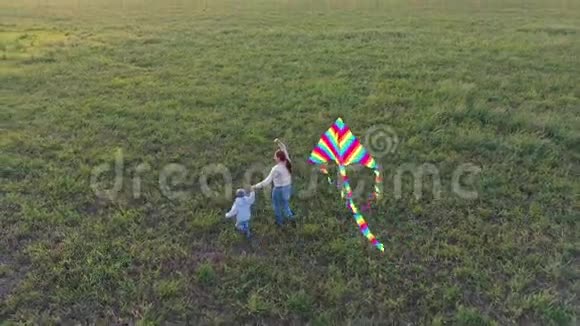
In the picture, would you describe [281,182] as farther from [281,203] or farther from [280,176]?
[281,203]

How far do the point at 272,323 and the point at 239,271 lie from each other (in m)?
0.74

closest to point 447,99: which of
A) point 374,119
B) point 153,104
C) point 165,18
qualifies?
point 374,119

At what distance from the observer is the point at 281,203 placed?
574cm

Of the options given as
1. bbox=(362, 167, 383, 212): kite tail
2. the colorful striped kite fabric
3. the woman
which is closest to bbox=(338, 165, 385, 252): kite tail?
the colorful striped kite fabric

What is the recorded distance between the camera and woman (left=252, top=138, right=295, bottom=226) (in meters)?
5.36

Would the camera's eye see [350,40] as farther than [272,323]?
Yes

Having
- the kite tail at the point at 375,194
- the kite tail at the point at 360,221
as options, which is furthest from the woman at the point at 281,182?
the kite tail at the point at 375,194

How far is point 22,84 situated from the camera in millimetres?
10617

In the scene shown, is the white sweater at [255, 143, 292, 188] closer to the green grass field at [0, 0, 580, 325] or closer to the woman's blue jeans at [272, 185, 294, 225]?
the woman's blue jeans at [272, 185, 294, 225]

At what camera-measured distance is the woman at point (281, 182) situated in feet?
17.6

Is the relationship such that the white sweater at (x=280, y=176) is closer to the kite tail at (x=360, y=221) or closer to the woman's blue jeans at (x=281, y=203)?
the woman's blue jeans at (x=281, y=203)

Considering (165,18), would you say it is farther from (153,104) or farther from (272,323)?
(272,323)

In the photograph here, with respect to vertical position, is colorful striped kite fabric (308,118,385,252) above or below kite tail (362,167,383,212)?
above

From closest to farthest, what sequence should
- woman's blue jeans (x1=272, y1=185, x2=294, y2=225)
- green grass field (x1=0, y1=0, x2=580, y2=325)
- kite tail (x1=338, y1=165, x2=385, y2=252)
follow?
green grass field (x1=0, y1=0, x2=580, y2=325), kite tail (x1=338, y1=165, x2=385, y2=252), woman's blue jeans (x1=272, y1=185, x2=294, y2=225)
